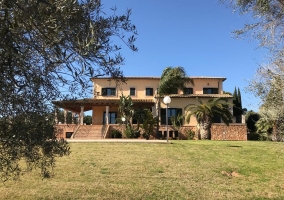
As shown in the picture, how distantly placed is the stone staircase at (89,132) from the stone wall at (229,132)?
11.1 m

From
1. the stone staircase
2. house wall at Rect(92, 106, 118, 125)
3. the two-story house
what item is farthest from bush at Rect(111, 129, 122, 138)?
house wall at Rect(92, 106, 118, 125)

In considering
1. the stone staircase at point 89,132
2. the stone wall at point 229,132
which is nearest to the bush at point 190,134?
the stone wall at point 229,132

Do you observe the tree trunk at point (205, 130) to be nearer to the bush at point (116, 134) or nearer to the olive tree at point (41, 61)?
the bush at point (116, 134)

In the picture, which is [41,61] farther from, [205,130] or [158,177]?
[205,130]

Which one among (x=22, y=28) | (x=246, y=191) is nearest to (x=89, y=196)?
(x=246, y=191)

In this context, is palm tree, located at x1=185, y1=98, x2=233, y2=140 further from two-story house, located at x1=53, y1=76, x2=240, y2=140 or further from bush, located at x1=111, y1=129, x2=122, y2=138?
bush, located at x1=111, y1=129, x2=122, y2=138

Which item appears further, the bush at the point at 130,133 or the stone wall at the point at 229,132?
the stone wall at the point at 229,132

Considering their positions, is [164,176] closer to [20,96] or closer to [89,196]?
[89,196]

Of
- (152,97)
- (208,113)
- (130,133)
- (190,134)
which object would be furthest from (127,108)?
(152,97)

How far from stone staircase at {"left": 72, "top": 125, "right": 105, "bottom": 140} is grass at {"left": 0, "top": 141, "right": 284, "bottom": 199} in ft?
43.1

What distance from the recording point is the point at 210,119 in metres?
29.2

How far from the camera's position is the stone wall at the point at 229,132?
3022 cm

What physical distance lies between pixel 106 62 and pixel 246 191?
7.33 metres

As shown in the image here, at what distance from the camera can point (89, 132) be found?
98.1 ft
